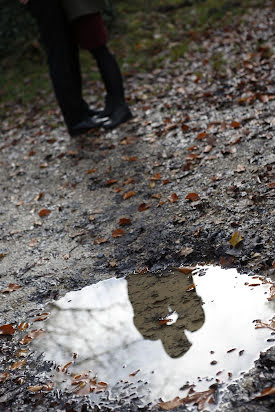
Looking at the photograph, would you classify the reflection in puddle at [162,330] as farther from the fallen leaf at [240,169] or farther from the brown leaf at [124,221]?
the fallen leaf at [240,169]

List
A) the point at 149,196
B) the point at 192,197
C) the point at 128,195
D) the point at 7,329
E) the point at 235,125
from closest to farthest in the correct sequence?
the point at 7,329 < the point at 192,197 < the point at 149,196 < the point at 128,195 < the point at 235,125

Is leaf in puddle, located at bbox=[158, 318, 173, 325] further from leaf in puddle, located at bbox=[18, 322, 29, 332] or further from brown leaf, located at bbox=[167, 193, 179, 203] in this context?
brown leaf, located at bbox=[167, 193, 179, 203]

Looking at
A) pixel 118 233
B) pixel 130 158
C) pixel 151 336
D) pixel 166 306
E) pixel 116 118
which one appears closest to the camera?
pixel 151 336

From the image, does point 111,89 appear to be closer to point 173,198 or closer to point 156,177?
point 156,177

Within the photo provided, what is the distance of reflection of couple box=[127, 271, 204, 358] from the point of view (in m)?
2.33

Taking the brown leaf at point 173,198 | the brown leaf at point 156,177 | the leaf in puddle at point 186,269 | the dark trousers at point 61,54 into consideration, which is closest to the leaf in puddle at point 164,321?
the leaf in puddle at point 186,269

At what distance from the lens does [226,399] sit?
76.2 inches

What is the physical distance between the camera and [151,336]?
2.37 meters

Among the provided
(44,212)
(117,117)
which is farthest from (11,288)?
(117,117)

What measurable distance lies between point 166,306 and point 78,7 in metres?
2.87

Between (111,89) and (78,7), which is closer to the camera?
(78,7)

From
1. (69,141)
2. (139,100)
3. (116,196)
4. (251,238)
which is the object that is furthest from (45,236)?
(139,100)

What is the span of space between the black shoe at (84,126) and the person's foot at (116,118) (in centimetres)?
9

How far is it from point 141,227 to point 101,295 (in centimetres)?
65
